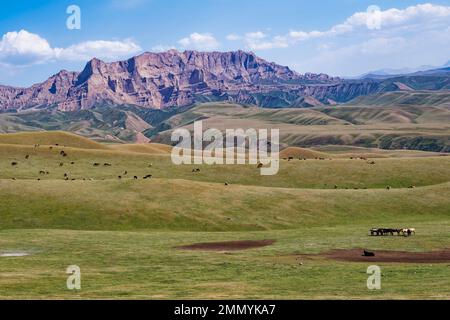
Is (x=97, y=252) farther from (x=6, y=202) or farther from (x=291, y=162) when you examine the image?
(x=291, y=162)

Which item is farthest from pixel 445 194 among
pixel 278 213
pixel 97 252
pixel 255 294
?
pixel 255 294

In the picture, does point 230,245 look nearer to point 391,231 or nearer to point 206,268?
point 206,268

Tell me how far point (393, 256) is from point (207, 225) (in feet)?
110

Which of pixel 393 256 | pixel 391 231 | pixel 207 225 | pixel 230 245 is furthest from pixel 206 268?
pixel 207 225

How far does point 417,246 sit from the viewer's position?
61.1 metres

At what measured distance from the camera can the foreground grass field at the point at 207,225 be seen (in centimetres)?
4047

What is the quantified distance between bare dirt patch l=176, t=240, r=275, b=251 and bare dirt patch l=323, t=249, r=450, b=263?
10.3m

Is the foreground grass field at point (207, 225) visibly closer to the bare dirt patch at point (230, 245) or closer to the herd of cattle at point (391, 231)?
the bare dirt patch at point (230, 245)

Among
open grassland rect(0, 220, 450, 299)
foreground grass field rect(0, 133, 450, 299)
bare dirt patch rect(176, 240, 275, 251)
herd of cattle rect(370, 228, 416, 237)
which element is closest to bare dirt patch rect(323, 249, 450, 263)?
foreground grass field rect(0, 133, 450, 299)

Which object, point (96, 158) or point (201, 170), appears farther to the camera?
point (96, 158)

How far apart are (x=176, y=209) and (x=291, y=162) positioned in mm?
53593

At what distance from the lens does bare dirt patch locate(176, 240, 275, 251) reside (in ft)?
208

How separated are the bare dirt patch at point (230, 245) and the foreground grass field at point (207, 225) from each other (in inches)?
64.0

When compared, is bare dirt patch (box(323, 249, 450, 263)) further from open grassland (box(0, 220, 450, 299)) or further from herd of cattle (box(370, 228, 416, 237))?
herd of cattle (box(370, 228, 416, 237))
